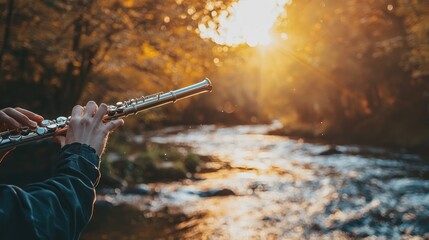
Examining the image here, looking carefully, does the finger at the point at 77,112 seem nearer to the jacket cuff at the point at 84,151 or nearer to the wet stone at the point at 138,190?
the jacket cuff at the point at 84,151

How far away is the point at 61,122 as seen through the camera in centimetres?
203

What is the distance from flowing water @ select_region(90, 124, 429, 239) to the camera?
814 cm

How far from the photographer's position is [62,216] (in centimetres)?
138

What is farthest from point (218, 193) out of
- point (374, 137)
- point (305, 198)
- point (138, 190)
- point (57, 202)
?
point (374, 137)

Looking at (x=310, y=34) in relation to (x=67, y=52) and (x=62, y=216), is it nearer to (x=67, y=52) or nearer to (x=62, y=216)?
(x=67, y=52)

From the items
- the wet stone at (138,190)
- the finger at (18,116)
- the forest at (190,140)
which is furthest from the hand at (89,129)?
the wet stone at (138,190)

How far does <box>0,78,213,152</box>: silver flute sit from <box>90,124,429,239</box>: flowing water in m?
5.65

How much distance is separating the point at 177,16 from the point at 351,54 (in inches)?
703

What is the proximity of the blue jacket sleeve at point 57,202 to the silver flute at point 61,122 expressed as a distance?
443mm

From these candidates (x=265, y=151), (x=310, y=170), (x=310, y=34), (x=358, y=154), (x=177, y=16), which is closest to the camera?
(x=177, y=16)

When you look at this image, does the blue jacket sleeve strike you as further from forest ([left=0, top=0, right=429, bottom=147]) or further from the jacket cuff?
forest ([left=0, top=0, right=429, bottom=147])

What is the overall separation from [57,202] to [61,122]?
28.9 inches

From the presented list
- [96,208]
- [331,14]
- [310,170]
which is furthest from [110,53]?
[331,14]

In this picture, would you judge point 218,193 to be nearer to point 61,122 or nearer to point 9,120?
point 61,122
